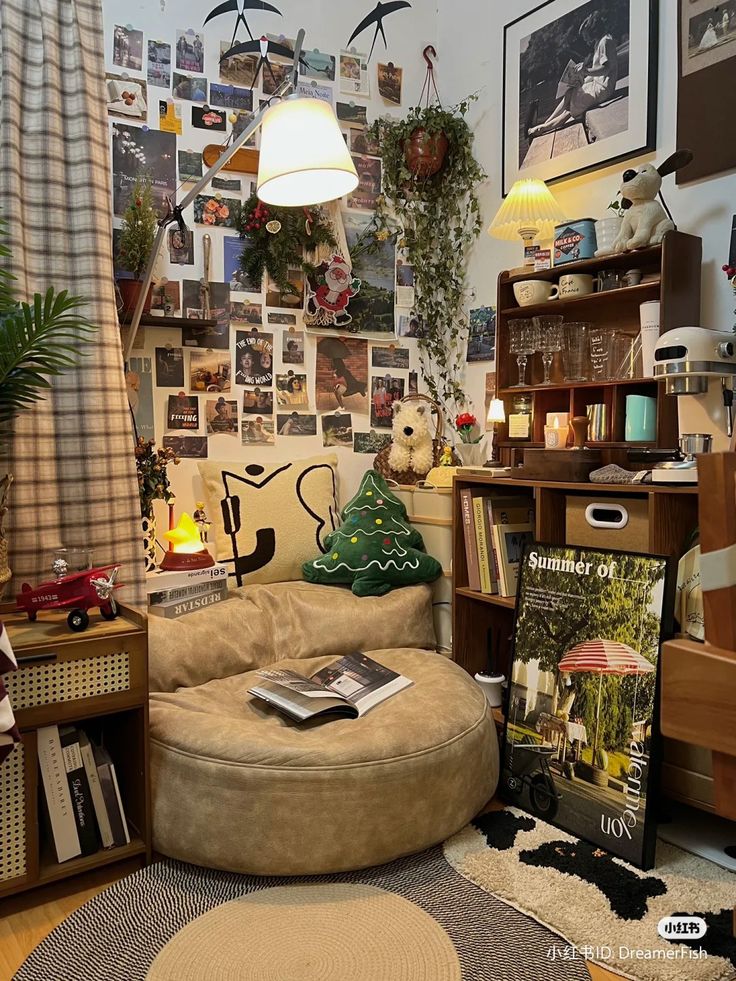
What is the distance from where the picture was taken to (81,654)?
166cm

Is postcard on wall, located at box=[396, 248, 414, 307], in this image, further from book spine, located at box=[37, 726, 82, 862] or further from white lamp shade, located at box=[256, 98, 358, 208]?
book spine, located at box=[37, 726, 82, 862]

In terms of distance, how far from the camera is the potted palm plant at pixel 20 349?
1.63 metres

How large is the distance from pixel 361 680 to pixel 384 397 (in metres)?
1.37

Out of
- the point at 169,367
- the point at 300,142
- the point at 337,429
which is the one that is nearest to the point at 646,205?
the point at 300,142

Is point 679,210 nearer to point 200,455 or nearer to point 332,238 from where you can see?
point 332,238

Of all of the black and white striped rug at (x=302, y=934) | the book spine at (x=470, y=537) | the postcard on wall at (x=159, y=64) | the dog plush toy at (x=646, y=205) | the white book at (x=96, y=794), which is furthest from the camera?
the postcard on wall at (x=159, y=64)

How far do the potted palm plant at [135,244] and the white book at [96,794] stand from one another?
134cm

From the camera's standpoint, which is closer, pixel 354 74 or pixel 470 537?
pixel 470 537

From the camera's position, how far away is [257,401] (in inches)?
111

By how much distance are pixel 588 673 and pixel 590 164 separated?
1.68 meters

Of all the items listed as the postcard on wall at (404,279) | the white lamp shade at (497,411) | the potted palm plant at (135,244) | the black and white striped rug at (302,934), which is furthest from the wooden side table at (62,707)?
the postcard on wall at (404,279)

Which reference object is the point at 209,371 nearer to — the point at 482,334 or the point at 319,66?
the point at 482,334

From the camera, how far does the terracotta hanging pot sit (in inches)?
116

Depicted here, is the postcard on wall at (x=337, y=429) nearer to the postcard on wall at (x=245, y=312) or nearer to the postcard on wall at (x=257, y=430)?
the postcard on wall at (x=257, y=430)
